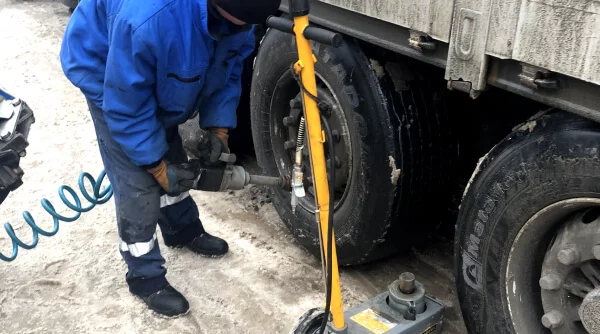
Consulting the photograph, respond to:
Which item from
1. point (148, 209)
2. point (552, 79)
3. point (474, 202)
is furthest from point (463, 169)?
point (148, 209)

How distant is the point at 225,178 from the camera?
256cm

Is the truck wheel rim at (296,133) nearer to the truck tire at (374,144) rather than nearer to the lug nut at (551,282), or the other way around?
the truck tire at (374,144)

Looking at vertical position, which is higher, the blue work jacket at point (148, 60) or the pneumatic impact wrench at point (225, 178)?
the blue work jacket at point (148, 60)

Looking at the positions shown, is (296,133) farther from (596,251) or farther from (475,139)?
(596,251)

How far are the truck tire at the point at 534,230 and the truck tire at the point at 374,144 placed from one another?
15.3 inches

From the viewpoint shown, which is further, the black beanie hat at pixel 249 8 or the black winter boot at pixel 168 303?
the black winter boot at pixel 168 303

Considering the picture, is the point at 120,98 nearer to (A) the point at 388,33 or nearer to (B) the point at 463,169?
(A) the point at 388,33

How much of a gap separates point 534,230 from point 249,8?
1171 millimetres

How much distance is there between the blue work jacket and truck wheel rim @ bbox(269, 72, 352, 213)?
32cm

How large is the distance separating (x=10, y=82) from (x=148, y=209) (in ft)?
11.7

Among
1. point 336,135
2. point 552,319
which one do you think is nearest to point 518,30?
point 552,319

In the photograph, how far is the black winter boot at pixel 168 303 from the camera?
9.14ft

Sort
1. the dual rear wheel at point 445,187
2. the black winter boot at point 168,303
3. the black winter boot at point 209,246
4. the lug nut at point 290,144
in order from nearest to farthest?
the dual rear wheel at point 445,187
the black winter boot at point 168,303
the lug nut at point 290,144
the black winter boot at point 209,246

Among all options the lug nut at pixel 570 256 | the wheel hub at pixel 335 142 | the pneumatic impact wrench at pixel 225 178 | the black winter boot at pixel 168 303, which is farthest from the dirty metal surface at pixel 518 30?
the black winter boot at pixel 168 303
